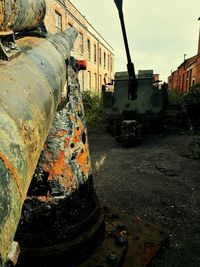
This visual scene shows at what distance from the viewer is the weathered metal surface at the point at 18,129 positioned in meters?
0.62

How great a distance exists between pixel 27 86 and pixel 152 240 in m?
2.27

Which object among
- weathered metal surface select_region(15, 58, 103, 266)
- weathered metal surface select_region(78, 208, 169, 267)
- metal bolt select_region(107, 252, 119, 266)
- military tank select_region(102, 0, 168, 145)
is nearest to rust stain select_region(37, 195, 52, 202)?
weathered metal surface select_region(15, 58, 103, 266)

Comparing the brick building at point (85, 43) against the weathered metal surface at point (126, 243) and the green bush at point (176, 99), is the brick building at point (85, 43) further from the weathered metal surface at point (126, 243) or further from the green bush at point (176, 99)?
the weathered metal surface at point (126, 243)

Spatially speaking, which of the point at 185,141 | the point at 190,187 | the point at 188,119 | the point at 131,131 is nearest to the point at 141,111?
the point at 131,131

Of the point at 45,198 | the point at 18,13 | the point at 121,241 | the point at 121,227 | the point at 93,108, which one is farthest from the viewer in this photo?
the point at 93,108

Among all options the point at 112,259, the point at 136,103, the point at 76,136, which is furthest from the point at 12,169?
the point at 136,103

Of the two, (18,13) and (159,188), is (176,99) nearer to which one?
(159,188)

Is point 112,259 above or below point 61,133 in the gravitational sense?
below

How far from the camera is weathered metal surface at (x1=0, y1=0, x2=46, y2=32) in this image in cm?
113

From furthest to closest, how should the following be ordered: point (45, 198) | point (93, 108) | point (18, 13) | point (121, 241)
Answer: point (93, 108), point (121, 241), point (45, 198), point (18, 13)

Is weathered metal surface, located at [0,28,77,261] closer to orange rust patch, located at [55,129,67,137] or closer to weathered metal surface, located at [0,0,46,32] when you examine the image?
weathered metal surface, located at [0,0,46,32]

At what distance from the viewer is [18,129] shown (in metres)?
0.75

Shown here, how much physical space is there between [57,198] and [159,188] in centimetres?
290

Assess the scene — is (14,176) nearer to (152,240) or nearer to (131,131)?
(152,240)
